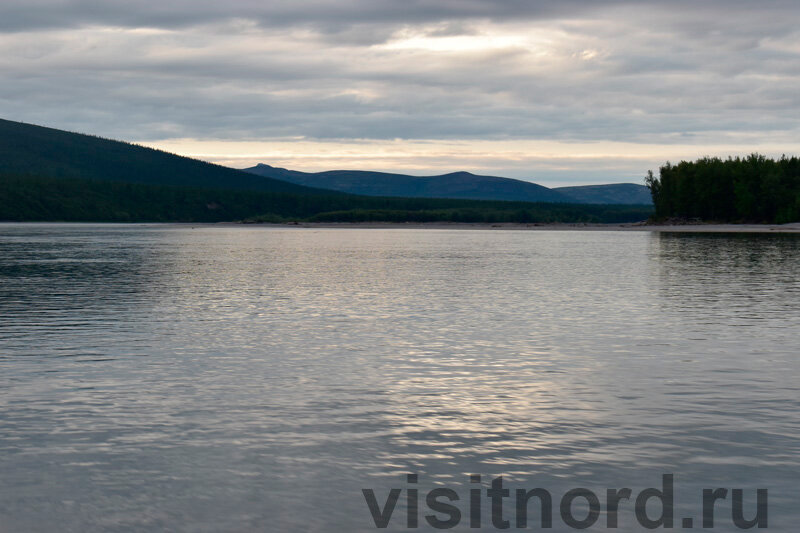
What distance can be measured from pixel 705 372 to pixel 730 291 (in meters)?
19.6

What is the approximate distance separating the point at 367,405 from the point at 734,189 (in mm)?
140387

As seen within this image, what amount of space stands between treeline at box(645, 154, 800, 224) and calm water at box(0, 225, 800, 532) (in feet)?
381

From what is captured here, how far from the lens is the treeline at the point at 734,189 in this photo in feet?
454

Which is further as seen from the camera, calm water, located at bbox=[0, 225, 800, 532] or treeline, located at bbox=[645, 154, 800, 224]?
treeline, located at bbox=[645, 154, 800, 224]

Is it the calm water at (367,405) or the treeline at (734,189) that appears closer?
the calm water at (367,405)

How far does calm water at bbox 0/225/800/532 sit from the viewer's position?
10445 millimetres

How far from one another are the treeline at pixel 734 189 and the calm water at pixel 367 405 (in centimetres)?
11624

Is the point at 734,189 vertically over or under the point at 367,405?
over

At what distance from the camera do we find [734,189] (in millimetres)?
142875

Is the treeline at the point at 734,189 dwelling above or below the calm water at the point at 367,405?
above

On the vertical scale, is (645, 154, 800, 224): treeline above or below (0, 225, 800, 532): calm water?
above

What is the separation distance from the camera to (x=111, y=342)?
22.3m

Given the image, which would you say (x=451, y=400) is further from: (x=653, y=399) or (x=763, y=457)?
(x=763, y=457)

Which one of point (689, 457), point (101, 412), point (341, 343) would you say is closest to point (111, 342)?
point (341, 343)
